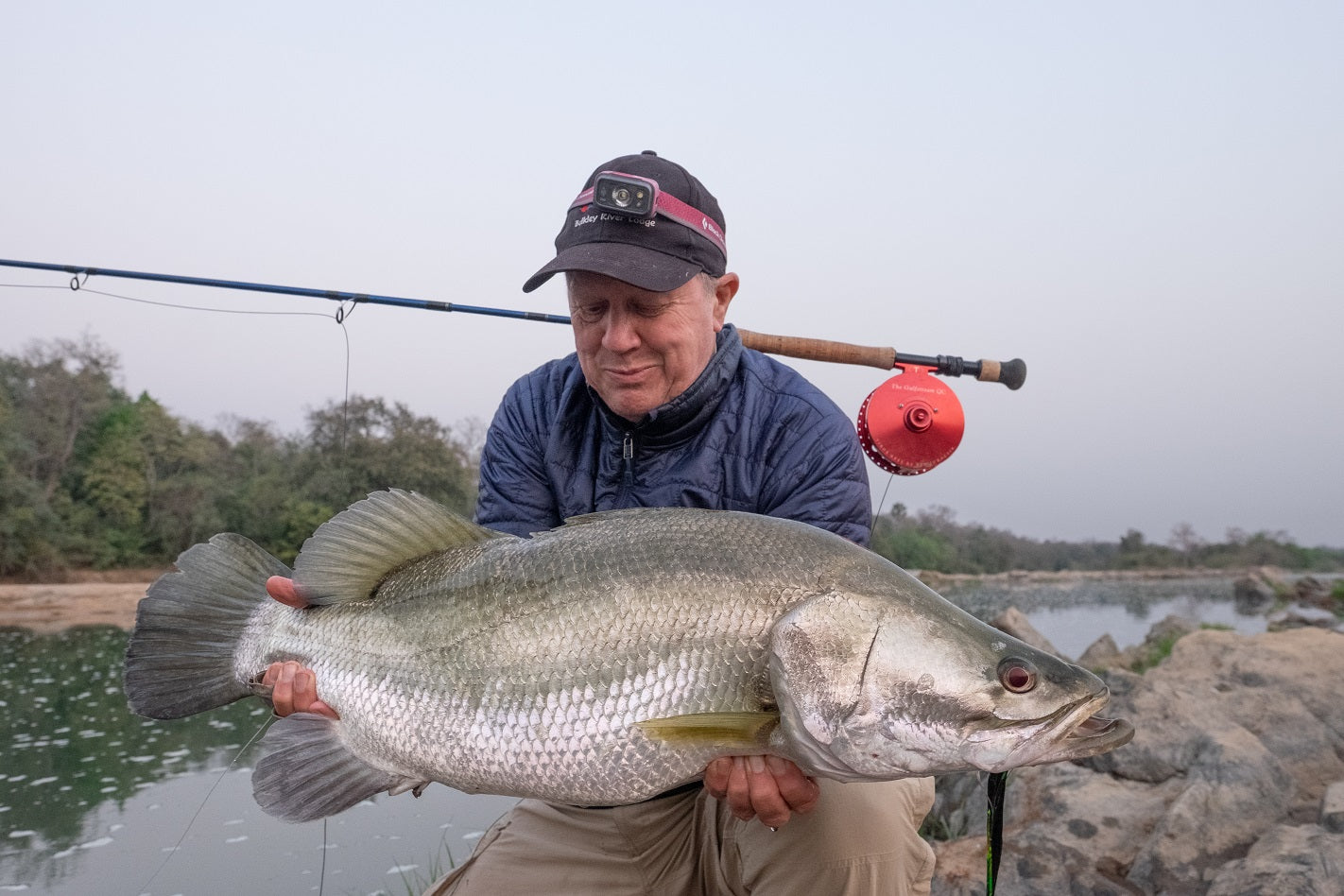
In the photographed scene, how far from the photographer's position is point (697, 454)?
11.3ft

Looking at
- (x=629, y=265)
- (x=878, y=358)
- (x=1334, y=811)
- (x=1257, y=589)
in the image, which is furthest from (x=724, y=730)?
(x=1257, y=589)

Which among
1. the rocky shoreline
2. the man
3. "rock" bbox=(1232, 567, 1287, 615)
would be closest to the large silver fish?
the man

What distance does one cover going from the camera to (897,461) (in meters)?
5.02

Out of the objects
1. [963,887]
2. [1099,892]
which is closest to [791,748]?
[1099,892]

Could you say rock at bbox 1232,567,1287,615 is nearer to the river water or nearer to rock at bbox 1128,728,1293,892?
rock at bbox 1128,728,1293,892

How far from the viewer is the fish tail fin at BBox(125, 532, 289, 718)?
9.76 feet

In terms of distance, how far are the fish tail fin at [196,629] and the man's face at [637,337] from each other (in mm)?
1291

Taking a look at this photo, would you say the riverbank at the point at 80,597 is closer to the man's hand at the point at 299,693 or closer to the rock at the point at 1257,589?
the rock at the point at 1257,589

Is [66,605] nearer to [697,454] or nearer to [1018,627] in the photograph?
[1018,627]

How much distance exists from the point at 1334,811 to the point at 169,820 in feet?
28.7

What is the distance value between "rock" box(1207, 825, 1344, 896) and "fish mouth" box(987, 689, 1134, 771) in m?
1.76

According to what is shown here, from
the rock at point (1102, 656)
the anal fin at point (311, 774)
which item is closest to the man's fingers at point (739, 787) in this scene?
the anal fin at point (311, 774)

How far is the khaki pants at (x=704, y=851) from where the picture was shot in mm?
2797

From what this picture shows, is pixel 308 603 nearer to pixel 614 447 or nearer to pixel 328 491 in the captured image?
pixel 614 447
